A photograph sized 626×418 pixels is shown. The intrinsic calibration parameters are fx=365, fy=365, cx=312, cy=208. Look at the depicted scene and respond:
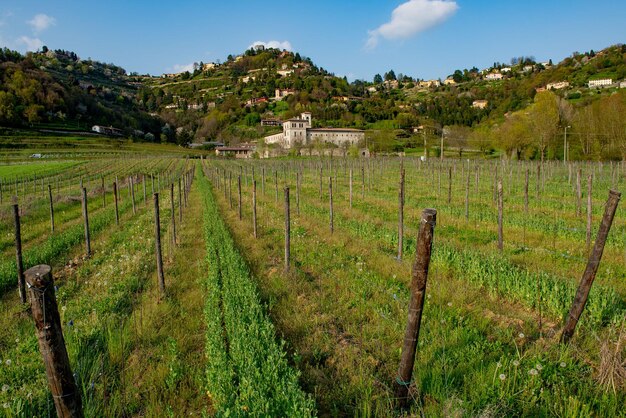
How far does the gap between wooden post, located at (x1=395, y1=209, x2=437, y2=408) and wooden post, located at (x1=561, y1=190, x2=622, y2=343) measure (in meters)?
2.21

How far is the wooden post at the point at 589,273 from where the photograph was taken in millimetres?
4477

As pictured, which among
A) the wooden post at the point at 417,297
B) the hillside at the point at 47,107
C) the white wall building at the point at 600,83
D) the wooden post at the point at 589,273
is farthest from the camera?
the white wall building at the point at 600,83

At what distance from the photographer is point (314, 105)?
18075 cm

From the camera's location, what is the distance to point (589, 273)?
4.47 metres

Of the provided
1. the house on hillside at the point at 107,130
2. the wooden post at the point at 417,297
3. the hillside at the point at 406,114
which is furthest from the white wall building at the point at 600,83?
the house on hillside at the point at 107,130

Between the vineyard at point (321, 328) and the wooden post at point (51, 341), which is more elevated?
the wooden post at point (51, 341)

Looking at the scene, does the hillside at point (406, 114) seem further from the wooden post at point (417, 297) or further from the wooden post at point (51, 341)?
the wooden post at point (51, 341)

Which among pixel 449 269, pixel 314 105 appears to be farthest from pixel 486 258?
pixel 314 105

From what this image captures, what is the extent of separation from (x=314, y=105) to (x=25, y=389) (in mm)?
184368

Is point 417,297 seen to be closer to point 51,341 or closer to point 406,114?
point 51,341

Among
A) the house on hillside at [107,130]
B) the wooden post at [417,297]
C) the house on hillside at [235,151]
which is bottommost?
the wooden post at [417,297]

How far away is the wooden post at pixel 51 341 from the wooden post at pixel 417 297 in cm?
294

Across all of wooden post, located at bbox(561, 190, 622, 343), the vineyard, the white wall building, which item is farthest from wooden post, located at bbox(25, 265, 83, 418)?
the white wall building

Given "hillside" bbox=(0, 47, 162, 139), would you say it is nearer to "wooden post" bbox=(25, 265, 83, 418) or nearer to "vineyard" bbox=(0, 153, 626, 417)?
"vineyard" bbox=(0, 153, 626, 417)
